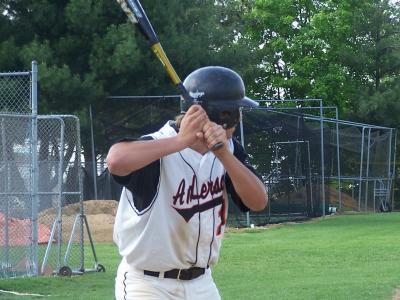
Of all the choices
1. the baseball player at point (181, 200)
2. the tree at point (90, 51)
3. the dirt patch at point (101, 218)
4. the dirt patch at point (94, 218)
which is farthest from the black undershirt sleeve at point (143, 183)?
the tree at point (90, 51)

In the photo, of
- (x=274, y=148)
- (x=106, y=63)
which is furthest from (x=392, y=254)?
(x=106, y=63)

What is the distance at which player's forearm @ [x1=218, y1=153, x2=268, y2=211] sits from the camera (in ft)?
13.6

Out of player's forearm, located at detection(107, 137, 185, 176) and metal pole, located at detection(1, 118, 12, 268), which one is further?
metal pole, located at detection(1, 118, 12, 268)

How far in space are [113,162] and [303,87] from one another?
4179 cm

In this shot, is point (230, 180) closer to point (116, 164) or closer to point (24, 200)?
point (116, 164)

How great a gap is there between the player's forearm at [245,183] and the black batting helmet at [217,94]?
0.18m

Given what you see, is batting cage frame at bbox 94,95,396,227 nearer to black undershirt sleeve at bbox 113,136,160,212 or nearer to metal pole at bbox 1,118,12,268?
metal pole at bbox 1,118,12,268

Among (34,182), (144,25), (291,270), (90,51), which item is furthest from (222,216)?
(90,51)

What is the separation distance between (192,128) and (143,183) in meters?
0.44

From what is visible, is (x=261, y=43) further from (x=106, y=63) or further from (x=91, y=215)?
(x=91, y=215)

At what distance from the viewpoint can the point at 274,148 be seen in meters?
25.8

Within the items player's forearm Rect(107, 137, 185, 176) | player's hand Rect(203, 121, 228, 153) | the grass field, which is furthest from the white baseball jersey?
the grass field

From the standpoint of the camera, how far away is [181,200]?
429 cm

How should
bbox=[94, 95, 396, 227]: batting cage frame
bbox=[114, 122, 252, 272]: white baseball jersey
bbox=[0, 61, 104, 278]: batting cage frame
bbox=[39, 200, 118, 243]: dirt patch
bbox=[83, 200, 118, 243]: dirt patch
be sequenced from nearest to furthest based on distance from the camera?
bbox=[114, 122, 252, 272]: white baseball jersey → bbox=[0, 61, 104, 278]: batting cage frame → bbox=[39, 200, 118, 243]: dirt patch → bbox=[83, 200, 118, 243]: dirt patch → bbox=[94, 95, 396, 227]: batting cage frame
